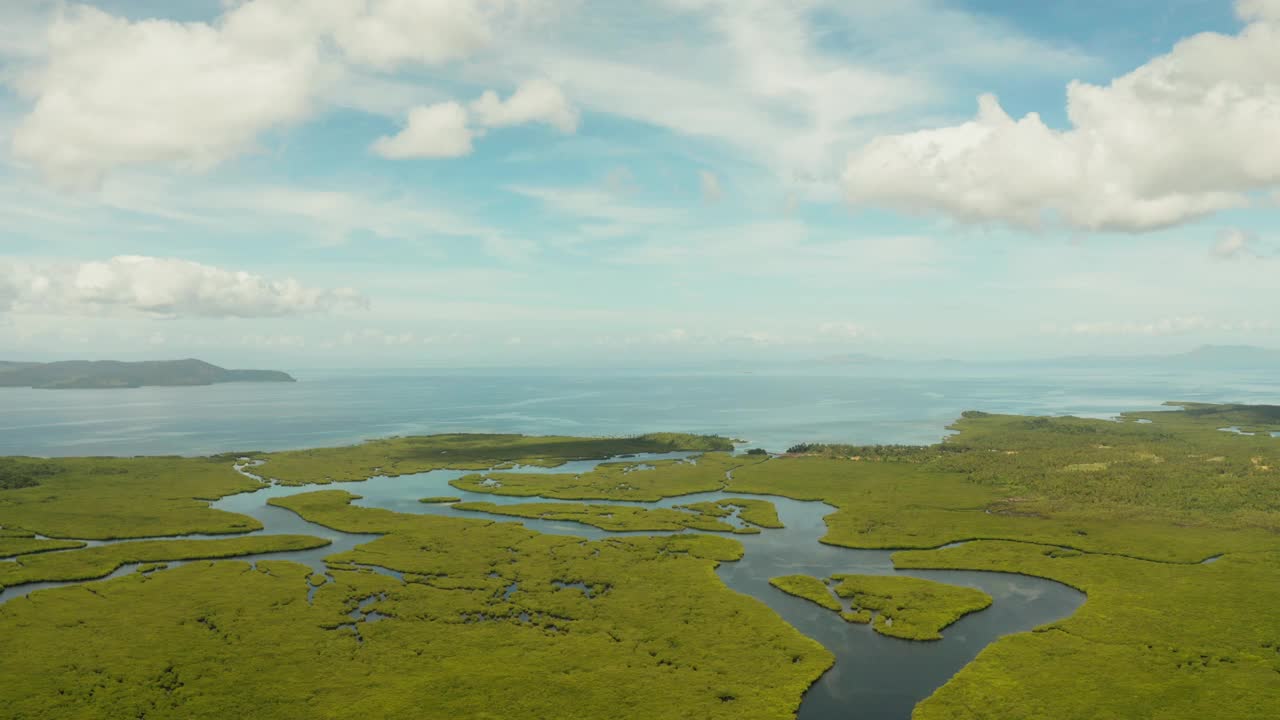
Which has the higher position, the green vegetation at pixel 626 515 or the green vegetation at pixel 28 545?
the green vegetation at pixel 28 545

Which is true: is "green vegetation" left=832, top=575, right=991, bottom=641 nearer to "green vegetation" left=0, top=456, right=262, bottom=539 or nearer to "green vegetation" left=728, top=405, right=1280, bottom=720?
"green vegetation" left=728, top=405, right=1280, bottom=720

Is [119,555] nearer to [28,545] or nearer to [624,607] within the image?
[28,545]

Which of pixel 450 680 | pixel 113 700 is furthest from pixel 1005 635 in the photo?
pixel 113 700

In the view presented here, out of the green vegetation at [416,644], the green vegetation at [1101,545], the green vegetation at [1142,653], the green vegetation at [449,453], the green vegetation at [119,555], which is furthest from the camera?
the green vegetation at [449,453]

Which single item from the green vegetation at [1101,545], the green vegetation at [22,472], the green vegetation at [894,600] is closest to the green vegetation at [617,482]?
the green vegetation at [1101,545]

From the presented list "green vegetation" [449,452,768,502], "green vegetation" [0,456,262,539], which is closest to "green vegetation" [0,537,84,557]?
"green vegetation" [0,456,262,539]

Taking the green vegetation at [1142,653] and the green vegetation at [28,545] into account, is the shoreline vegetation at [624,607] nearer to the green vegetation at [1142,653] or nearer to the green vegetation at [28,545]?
the green vegetation at [1142,653]

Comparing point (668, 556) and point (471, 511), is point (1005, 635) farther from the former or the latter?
point (471, 511)

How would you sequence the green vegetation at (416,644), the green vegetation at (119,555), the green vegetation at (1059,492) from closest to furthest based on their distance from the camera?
the green vegetation at (416,644), the green vegetation at (119,555), the green vegetation at (1059,492)
